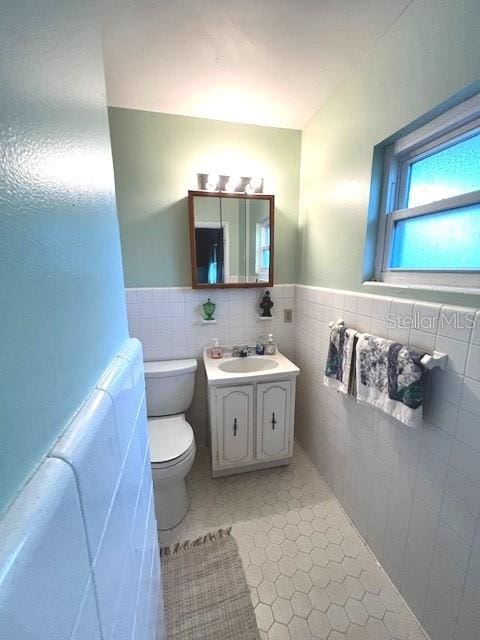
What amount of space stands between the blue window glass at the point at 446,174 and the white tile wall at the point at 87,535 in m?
1.27

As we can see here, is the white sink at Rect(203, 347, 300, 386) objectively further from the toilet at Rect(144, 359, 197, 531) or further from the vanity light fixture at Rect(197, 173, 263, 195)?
the vanity light fixture at Rect(197, 173, 263, 195)

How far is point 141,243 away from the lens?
171 centimetres

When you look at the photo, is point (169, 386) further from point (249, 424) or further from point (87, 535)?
point (87, 535)

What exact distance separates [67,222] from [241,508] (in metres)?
1.73

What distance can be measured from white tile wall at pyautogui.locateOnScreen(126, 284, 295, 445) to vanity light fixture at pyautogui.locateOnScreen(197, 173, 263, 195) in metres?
0.68

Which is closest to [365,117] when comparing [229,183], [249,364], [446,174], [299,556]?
[446,174]

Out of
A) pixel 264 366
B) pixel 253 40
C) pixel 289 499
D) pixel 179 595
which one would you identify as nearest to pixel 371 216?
pixel 253 40

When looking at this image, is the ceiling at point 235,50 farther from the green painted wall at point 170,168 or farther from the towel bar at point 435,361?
the towel bar at point 435,361

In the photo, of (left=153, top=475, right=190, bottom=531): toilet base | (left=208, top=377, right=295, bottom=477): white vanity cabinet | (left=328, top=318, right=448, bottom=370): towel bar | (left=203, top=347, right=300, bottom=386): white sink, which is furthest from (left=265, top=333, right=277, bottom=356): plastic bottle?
(left=328, top=318, right=448, bottom=370): towel bar

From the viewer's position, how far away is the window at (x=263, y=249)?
6.02 ft

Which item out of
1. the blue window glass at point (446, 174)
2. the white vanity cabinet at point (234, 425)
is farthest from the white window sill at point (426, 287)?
the white vanity cabinet at point (234, 425)

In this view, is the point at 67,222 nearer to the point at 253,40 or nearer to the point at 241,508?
the point at 253,40

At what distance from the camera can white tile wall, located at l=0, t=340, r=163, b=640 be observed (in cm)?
22

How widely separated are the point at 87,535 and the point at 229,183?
6.09 ft
